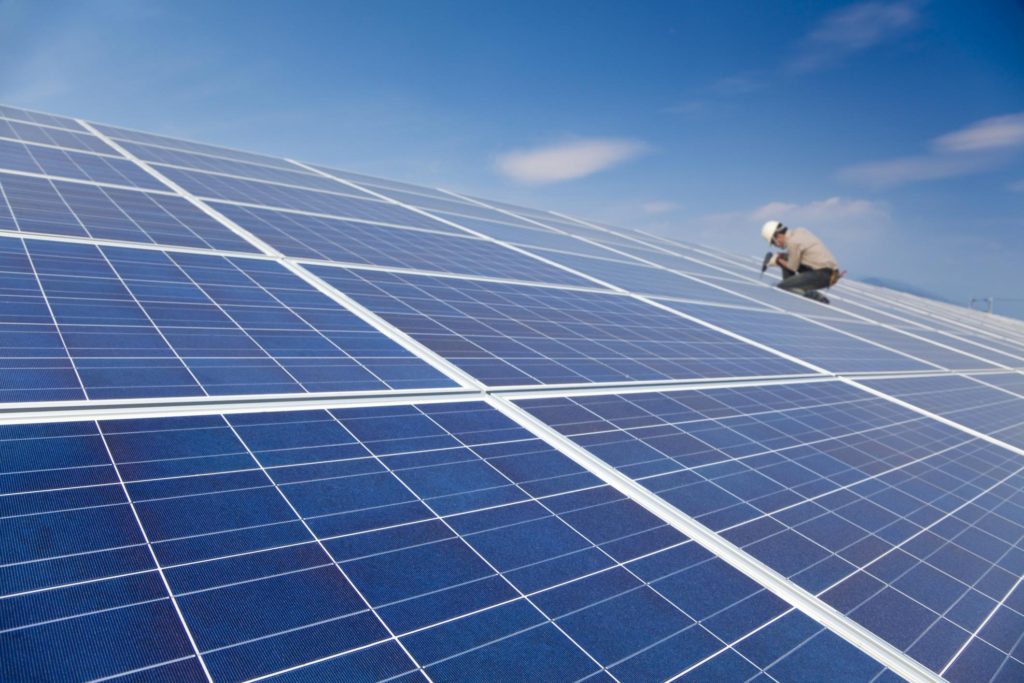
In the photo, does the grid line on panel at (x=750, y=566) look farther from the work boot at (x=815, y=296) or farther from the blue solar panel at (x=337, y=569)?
the work boot at (x=815, y=296)

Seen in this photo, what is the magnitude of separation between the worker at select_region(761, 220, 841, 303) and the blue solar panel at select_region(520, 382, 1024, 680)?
43.8 ft

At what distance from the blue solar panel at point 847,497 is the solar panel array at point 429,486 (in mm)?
32

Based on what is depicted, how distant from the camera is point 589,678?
300 centimetres

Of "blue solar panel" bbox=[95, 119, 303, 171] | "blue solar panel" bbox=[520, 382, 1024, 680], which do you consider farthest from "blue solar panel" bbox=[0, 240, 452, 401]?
"blue solar panel" bbox=[95, 119, 303, 171]

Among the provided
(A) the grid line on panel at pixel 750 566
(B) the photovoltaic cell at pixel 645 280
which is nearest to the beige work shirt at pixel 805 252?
(B) the photovoltaic cell at pixel 645 280

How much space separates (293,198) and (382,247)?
4.18 meters

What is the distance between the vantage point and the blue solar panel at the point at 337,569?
267 cm

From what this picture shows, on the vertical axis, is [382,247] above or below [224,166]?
below

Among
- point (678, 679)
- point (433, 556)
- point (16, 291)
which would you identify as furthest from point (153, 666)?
point (16, 291)

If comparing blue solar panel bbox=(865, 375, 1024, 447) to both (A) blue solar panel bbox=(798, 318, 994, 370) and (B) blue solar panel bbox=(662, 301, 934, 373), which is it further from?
(A) blue solar panel bbox=(798, 318, 994, 370)

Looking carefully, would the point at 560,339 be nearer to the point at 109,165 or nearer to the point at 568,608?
the point at 568,608

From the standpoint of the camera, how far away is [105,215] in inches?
356

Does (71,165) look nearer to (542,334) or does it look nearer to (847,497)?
(542,334)

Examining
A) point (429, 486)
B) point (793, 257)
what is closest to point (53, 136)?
point (429, 486)
